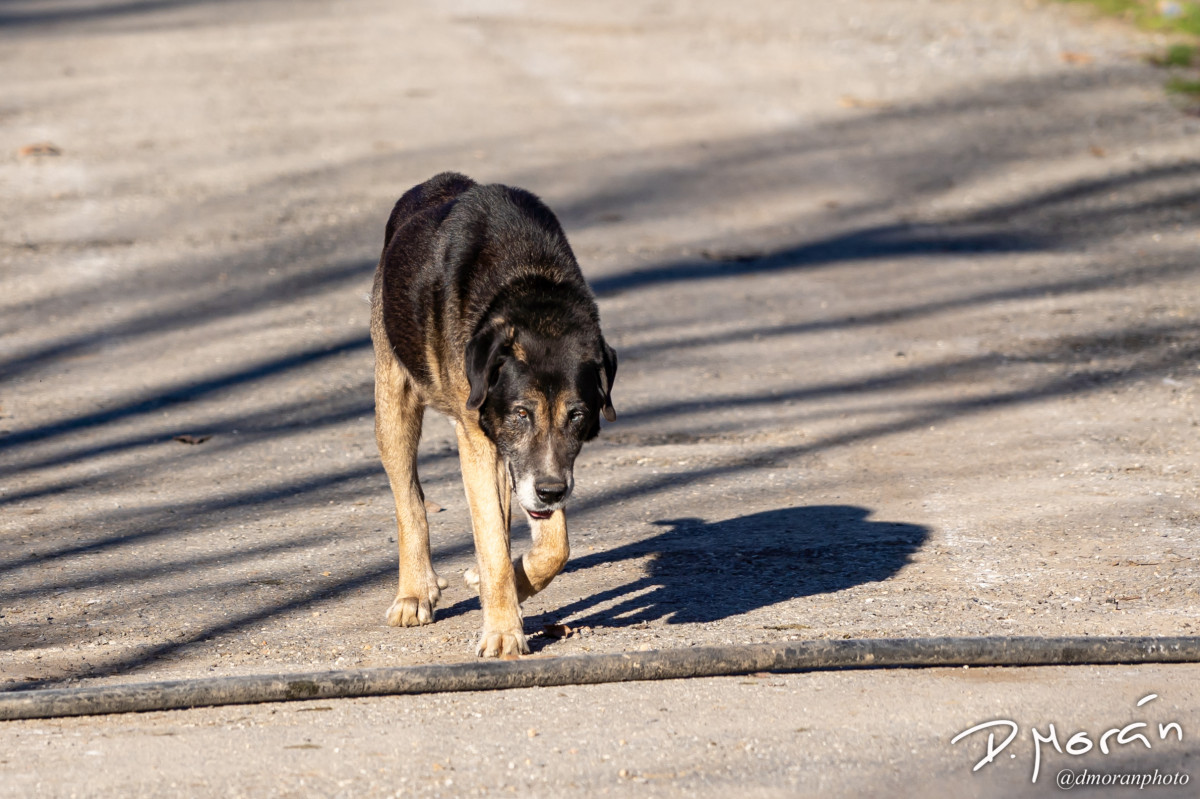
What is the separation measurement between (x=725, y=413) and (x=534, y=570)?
342 cm

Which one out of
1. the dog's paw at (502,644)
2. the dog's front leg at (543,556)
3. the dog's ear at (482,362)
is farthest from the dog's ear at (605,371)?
the dog's paw at (502,644)

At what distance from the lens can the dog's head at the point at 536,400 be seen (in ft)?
17.8

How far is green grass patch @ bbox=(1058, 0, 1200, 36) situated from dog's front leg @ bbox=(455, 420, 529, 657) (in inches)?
621

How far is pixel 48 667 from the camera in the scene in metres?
5.66

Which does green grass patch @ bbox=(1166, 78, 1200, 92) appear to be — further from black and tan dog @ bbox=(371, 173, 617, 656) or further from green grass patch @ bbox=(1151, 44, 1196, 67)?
black and tan dog @ bbox=(371, 173, 617, 656)

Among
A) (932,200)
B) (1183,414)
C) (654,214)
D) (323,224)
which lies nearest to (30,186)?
(323,224)

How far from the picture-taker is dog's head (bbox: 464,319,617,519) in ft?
17.8

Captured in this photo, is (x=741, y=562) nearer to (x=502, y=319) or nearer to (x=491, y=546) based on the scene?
(x=491, y=546)

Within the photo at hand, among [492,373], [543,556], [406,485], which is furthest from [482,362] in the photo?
[406,485]

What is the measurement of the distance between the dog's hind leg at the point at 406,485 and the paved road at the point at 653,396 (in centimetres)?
19

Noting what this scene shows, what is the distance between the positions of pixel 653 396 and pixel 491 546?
381 cm

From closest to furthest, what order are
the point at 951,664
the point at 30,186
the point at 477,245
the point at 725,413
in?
the point at 951,664 < the point at 477,245 < the point at 725,413 < the point at 30,186

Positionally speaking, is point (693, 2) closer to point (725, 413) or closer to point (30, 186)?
point (30, 186)

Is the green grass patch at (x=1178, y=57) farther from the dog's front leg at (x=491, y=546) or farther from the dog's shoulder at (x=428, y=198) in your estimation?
the dog's front leg at (x=491, y=546)
